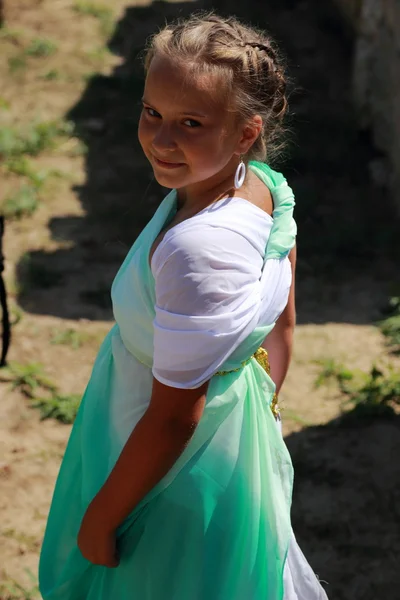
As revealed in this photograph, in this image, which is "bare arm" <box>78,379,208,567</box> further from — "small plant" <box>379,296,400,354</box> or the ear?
"small plant" <box>379,296,400,354</box>

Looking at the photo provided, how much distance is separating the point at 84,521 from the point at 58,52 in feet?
20.7

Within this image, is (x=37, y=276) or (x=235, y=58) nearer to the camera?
(x=235, y=58)

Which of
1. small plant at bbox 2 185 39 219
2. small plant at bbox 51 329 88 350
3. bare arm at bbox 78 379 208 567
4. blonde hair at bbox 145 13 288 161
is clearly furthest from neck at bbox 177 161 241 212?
small plant at bbox 2 185 39 219

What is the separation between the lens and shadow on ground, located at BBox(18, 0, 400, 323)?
487 centimetres

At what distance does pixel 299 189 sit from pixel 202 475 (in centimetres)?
431

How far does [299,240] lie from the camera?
17.6 ft

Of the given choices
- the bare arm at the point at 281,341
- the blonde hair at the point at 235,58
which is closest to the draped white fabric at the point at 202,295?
the blonde hair at the point at 235,58

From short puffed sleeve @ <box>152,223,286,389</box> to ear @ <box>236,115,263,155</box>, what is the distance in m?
0.19

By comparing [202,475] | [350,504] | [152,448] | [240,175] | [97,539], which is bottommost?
[350,504]

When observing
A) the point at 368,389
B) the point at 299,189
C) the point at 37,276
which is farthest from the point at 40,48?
the point at 368,389

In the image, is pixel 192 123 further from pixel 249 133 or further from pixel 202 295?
pixel 202 295

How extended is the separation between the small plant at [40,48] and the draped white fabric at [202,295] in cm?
618

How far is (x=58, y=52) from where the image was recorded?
7484 mm

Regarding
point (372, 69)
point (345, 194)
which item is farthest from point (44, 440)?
point (372, 69)
